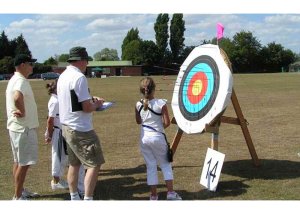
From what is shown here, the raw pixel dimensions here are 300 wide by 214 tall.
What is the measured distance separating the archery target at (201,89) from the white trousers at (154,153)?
77 cm

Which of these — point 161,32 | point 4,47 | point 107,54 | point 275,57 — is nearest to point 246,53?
point 275,57

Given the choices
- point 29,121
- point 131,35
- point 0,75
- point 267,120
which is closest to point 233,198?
point 29,121

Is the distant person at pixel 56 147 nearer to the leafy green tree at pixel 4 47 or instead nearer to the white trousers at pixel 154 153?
the white trousers at pixel 154 153

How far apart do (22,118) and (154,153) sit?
1663 millimetres

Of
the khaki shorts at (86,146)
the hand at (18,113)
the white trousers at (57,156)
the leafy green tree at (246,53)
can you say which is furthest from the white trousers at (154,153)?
the leafy green tree at (246,53)

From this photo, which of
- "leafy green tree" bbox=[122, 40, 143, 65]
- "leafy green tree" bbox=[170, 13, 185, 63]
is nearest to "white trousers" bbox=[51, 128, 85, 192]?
"leafy green tree" bbox=[170, 13, 185, 63]

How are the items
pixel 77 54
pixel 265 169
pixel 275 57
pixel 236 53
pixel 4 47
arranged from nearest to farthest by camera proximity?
1. pixel 77 54
2. pixel 265 169
3. pixel 236 53
4. pixel 4 47
5. pixel 275 57

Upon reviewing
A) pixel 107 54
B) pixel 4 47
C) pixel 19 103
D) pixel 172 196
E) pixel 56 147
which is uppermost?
pixel 4 47

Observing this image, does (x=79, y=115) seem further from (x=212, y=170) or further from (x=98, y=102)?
(x=212, y=170)

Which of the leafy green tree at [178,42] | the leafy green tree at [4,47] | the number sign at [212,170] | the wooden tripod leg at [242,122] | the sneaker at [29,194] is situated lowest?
the sneaker at [29,194]

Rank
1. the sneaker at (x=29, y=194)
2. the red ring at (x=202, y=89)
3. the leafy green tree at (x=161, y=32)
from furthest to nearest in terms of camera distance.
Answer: the leafy green tree at (x=161, y=32), the red ring at (x=202, y=89), the sneaker at (x=29, y=194)

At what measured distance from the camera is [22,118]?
202 inches

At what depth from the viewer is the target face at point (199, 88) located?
608 cm

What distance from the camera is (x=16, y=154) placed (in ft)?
17.2
